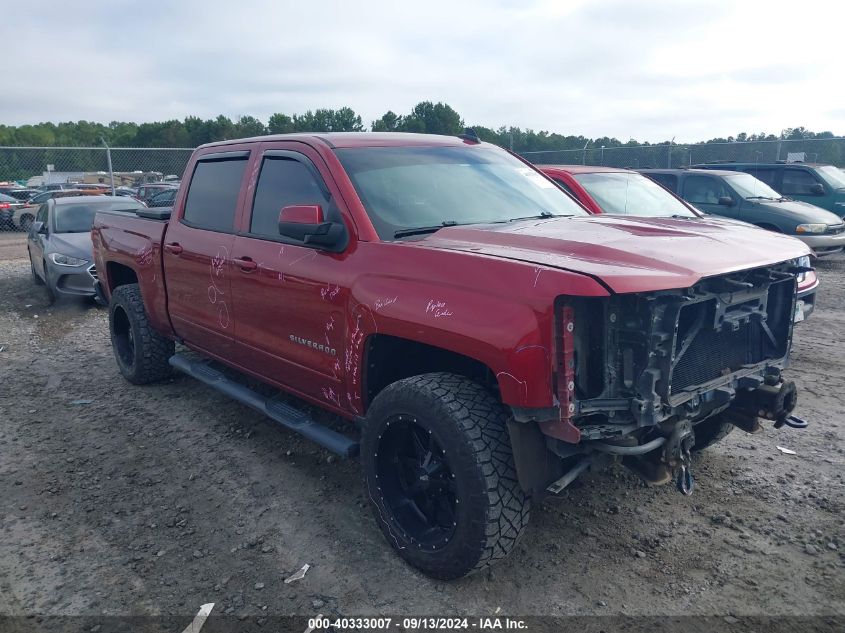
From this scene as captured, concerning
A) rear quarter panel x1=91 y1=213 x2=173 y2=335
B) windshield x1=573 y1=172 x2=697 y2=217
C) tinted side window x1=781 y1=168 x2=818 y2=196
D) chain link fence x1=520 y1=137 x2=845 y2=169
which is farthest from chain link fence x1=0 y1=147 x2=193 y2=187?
tinted side window x1=781 y1=168 x2=818 y2=196

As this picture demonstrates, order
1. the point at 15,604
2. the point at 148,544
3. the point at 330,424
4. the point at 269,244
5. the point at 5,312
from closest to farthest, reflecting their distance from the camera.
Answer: the point at 15,604 → the point at 148,544 → the point at 269,244 → the point at 330,424 → the point at 5,312

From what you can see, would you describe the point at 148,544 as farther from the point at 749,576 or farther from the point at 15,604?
the point at 749,576

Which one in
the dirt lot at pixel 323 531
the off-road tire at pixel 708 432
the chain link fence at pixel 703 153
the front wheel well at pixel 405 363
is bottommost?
the dirt lot at pixel 323 531

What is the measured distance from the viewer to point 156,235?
5.24m

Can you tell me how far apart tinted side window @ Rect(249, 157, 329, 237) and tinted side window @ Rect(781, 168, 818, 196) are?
474 inches

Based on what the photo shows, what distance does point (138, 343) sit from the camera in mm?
5645

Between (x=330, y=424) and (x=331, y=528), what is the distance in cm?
136

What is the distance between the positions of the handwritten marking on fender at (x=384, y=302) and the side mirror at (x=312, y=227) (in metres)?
0.43

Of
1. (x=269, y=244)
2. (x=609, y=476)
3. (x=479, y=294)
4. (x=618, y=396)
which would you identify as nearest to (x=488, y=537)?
(x=618, y=396)

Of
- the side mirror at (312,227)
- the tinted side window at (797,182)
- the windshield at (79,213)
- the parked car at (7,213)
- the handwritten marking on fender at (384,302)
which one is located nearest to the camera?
the handwritten marking on fender at (384,302)

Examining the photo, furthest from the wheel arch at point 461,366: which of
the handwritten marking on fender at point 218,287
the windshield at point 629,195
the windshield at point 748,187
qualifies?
the windshield at point 748,187

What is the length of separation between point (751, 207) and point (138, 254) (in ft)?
30.6

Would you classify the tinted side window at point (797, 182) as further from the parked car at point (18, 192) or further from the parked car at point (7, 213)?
the parked car at point (18, 192)

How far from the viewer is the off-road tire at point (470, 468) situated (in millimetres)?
2773
